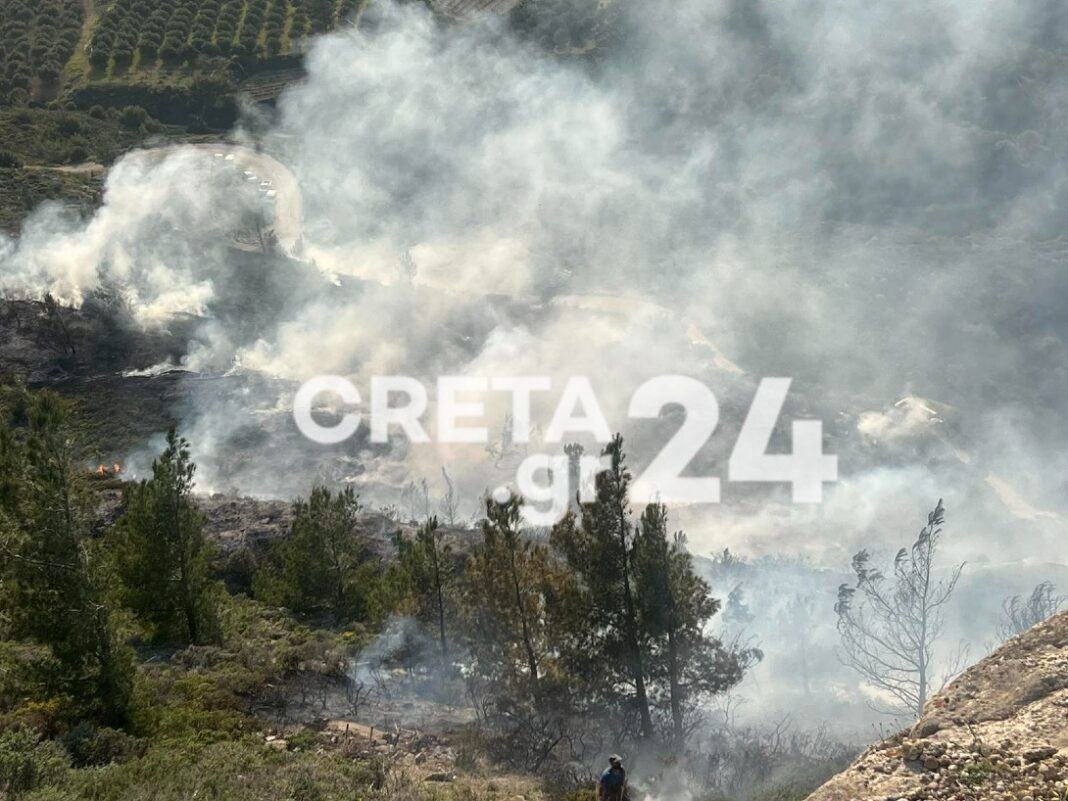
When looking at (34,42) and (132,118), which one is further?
(34,42)

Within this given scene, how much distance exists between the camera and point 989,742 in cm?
986

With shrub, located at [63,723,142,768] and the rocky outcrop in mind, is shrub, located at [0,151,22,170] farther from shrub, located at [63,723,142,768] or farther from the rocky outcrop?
the rocky outcrop

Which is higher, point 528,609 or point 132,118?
point 132,118

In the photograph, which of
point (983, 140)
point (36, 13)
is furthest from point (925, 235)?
point (36, 13)

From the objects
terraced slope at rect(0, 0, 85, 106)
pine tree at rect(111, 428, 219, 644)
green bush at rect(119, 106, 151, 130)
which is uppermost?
terraced slope at rect(0, 0, 85, 106)

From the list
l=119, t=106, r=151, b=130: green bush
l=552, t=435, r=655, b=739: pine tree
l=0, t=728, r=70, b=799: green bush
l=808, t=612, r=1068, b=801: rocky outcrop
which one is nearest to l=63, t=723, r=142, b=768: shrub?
l=0, t=728, r=70, b=799: green bush

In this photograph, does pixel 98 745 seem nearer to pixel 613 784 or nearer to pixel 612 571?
pixel 613 784

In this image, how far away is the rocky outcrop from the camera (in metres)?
9.12

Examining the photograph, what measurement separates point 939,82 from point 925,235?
27116 millimetres

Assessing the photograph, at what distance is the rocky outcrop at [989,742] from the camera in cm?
912

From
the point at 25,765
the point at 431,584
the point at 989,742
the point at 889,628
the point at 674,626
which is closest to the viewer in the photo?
the point at 989,742

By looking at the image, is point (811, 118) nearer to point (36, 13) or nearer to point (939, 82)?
point (939, 82)

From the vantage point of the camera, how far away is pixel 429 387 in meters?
56.1

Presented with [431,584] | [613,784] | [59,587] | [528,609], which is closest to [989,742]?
[613,784]
